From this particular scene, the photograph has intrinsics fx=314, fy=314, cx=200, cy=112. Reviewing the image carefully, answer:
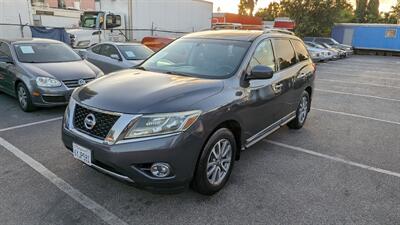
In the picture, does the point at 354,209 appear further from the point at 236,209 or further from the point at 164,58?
the point at 164,58

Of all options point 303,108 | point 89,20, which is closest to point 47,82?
point 303,108

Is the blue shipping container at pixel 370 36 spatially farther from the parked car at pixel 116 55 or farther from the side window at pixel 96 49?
the side window at pixel 96 49

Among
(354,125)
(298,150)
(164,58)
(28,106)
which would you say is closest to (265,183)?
(298,150)

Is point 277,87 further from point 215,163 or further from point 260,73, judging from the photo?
point 215,163

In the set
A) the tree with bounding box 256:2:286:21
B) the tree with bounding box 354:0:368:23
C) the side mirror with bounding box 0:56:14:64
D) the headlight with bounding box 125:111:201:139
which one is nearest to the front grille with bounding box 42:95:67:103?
the side mirror with bounding box 0:56:14:64

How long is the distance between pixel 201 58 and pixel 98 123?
1684mm

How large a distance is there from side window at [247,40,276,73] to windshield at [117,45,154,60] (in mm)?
6338

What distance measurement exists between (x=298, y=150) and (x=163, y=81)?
2.55m

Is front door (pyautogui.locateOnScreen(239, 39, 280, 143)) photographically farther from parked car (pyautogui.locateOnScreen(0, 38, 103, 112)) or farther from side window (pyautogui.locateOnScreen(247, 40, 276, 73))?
parked car (pyautogui.locateOnScreen(0, 38, 103, 112))

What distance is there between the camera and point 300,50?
569 cm

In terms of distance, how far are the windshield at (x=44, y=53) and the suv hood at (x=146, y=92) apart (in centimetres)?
393

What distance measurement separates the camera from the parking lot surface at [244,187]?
119 inches

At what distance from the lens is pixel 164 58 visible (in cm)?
438

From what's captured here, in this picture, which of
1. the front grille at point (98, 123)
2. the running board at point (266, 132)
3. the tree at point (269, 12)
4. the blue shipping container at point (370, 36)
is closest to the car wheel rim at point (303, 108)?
the running board at point (266, 132)
